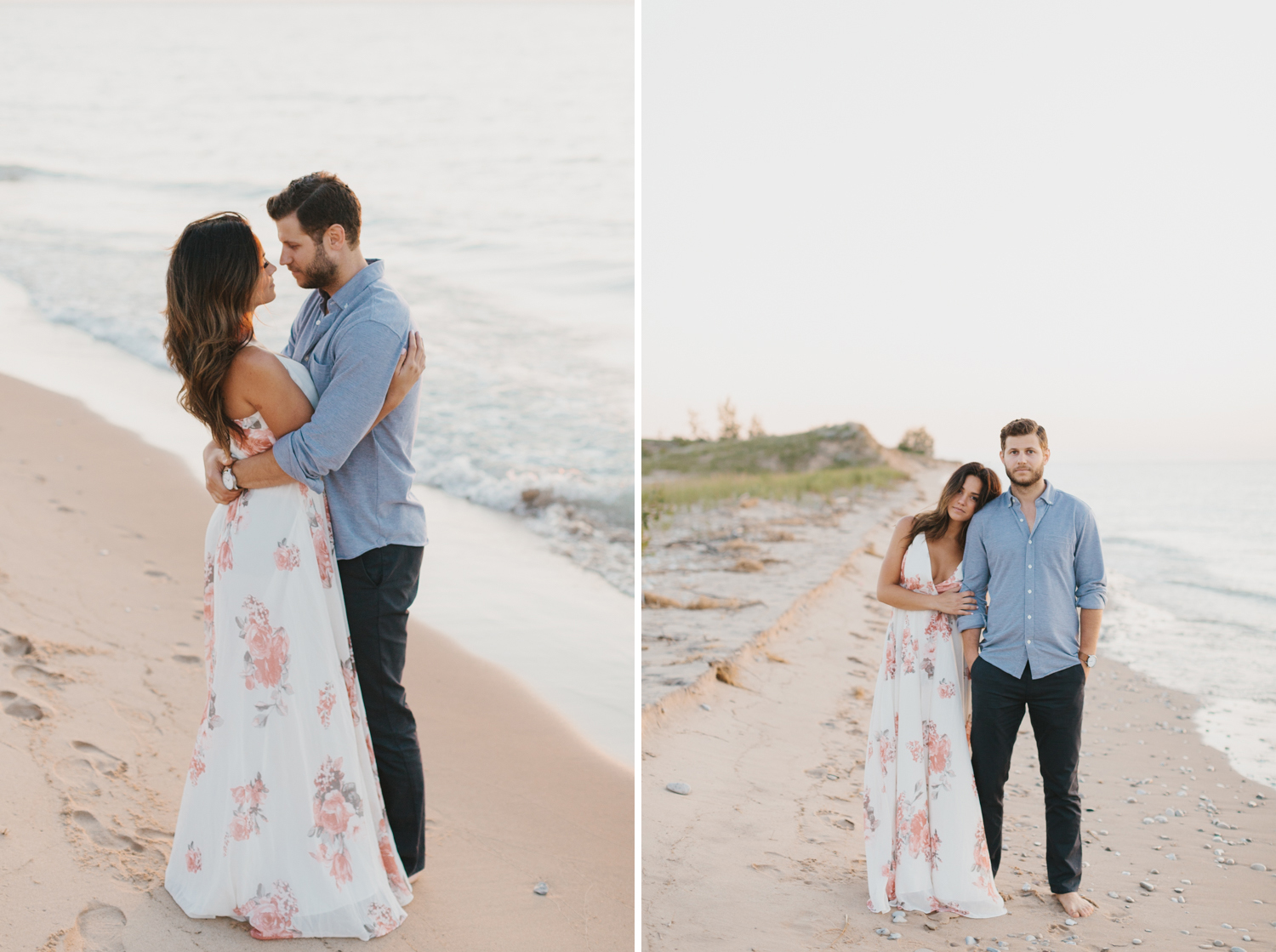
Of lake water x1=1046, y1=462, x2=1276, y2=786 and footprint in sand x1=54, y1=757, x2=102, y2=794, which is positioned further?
lake water x1=1046, y1=462, x2=1276, y2=786

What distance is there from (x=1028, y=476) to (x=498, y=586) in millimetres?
3271

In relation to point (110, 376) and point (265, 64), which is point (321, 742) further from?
point (265, 64)

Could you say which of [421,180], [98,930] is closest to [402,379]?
[98,930]

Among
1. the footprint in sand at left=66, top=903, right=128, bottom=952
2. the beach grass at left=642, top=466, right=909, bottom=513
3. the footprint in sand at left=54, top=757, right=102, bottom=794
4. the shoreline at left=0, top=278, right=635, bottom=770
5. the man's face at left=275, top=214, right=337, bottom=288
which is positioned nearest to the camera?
the footprint in sand at left=66, top=903, right=128, bottom=952

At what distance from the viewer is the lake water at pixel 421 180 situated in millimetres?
9570

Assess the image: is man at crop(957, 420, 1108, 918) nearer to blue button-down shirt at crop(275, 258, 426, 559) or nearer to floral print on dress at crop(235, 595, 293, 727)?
blue button-down shirt at crop(275, 258, 426, 559)

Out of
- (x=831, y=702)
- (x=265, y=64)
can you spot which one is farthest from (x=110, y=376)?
(x=265, y=64)

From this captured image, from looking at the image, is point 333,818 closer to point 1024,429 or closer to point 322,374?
point 322,374

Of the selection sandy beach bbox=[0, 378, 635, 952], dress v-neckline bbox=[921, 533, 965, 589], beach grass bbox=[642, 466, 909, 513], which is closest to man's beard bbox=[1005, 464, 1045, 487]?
dress v-neckline bbox=[921, 533, 965, 589]

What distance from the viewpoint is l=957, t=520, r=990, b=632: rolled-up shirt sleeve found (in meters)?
3.30

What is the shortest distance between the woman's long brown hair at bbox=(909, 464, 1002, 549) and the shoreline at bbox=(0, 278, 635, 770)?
4.92ft

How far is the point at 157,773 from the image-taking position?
3.12 metres

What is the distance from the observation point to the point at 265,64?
30672mm

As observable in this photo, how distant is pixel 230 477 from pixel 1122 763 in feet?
15.2
